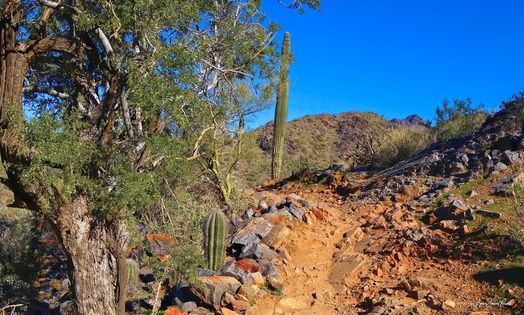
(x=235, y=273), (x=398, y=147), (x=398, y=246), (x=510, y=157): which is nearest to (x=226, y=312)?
(x=235, y=273)

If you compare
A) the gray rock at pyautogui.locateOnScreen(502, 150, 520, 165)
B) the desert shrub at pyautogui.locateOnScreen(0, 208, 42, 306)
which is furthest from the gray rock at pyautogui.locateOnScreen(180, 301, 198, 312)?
the gray rock at pyautogui.locateOnScreen(502, 150, 520, 165)

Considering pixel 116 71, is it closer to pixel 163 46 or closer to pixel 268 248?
pixel 163 46

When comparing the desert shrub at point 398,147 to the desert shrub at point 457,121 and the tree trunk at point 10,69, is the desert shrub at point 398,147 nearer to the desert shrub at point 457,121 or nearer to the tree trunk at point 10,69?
the desert shrub at point 457,121

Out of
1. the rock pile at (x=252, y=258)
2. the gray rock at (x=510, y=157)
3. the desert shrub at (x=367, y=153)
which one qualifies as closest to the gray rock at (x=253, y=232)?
the rock pile at (x=252, y=258)

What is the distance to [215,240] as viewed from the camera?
28.1 feet

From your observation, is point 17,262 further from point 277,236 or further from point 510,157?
point 510,157

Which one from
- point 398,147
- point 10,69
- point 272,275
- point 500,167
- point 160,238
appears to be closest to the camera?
point 10,69

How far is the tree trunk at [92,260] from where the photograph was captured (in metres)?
5.91

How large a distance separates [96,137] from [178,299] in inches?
101

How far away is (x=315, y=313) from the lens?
712cm

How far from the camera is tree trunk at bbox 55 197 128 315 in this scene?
5906 mm

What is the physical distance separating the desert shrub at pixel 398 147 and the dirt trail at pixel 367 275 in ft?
19.4

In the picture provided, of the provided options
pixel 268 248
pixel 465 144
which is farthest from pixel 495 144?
pixel 268 248

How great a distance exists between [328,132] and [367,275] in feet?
101
